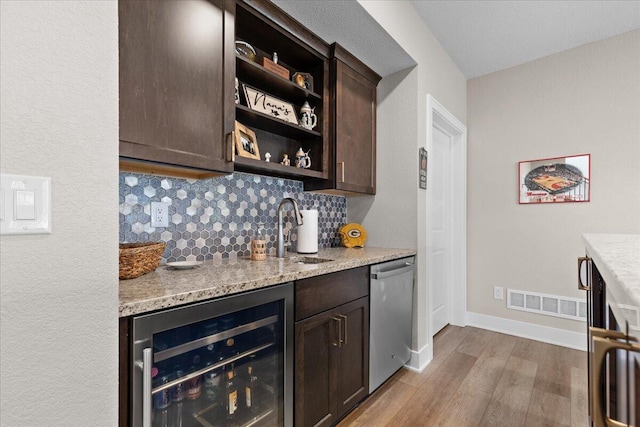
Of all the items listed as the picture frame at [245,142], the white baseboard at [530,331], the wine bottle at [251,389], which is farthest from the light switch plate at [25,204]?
the white baseboard at [530,331]

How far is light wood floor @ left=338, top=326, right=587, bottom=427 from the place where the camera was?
1801 millimetres

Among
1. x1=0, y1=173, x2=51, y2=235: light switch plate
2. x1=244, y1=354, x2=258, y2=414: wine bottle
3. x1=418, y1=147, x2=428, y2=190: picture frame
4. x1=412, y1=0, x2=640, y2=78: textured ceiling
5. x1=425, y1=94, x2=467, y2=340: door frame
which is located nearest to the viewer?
x1=0, y1=173, x2=51, y2=235: light switch plate

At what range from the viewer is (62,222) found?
0.73m

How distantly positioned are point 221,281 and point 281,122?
111 centimetres

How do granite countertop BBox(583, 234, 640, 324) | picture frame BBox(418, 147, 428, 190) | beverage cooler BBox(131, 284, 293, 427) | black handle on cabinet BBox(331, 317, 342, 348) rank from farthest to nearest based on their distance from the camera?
picture frame BBox(418, 147, 428, 190)
black handle on cabinet BBox(331, 317, 342, 348)
beverage cooler BBox(131, 284, 293, 427)
granite countertop BBox(583, 234, 640, 324)

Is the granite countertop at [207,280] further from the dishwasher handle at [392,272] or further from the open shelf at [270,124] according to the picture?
the open shelf at [270,124]

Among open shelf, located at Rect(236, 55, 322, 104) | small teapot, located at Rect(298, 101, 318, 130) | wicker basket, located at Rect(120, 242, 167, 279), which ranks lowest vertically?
wicker basket, located at Rect(120, 242, 167, 279)

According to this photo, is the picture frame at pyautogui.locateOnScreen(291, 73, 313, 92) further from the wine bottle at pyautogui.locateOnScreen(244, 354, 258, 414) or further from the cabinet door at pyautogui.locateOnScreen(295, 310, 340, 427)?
the wine bottle at pyautogui.locateOnScreen(244, 354, 258, 414)

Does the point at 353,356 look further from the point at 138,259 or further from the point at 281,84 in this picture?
the point at 281,84

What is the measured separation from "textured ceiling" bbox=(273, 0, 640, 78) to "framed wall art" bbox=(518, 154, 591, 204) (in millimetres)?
1043

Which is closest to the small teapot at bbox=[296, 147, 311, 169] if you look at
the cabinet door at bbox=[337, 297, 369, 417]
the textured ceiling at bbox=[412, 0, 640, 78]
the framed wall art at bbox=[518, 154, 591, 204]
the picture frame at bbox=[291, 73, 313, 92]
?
the picture frame at bbox=[291, 73, 313, 92]

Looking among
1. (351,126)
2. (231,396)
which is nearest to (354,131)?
(351,126)

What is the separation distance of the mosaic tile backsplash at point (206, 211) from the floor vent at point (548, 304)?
2.40 m

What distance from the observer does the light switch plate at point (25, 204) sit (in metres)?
0.65
